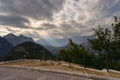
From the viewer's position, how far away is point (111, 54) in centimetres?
5428

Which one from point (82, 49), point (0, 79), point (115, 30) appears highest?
point (115, 30)

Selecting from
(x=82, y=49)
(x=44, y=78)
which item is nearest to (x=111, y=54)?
(x=82, y=49)

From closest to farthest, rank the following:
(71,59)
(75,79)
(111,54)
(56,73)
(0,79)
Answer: (75,79)
(0,79)
(56,73)
(71,59)
(111,54)

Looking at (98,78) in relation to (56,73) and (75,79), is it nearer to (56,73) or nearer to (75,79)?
(75,79)

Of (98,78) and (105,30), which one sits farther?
(105,30)

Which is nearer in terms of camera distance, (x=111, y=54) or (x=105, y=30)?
(x=111, y=54)

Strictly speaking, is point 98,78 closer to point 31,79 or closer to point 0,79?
point 31,79

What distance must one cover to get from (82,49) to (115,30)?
1058 cm

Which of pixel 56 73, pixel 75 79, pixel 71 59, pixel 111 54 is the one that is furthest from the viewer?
pixel 111 54

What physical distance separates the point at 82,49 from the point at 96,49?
4.98m

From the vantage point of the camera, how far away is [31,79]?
18906mm

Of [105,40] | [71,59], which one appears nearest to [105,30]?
[105,40]

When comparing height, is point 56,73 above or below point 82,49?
below

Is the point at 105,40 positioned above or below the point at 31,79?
above
